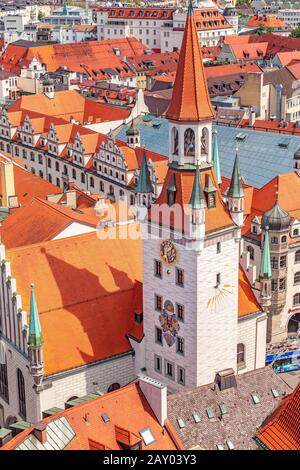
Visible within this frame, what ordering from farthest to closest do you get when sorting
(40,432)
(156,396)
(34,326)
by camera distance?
(34,326) < (156,396) < (40,432)

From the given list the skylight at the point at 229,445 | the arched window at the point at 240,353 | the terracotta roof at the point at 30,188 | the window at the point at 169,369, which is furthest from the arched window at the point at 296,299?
the skylight at the point at 229,445

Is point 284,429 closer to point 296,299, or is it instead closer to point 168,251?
point 168,251

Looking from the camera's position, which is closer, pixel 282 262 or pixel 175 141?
pixel 175 141

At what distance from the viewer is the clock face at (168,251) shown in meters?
58.5

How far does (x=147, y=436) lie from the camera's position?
52469 millimetres

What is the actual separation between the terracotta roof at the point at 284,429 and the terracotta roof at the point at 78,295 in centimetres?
1550

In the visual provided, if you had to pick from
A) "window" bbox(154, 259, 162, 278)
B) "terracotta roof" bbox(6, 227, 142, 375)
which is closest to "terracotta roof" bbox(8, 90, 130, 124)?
"terracotta roof" bbox(6, 227, 142, 375)

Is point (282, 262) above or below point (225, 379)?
below

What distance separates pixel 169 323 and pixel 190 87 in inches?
664

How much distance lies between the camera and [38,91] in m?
175

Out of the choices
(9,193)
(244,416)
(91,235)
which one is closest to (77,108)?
(9,193)

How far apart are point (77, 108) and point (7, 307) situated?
89.7 m

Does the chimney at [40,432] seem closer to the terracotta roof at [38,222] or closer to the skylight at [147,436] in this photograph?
the skylight at [147,436]

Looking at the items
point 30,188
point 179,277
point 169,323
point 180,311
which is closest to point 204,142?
point 179,277
